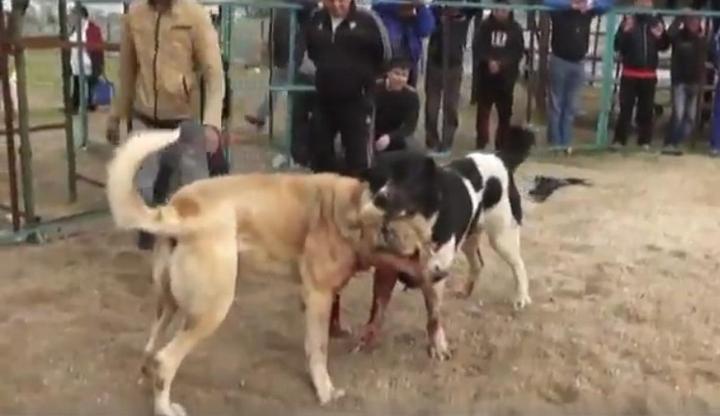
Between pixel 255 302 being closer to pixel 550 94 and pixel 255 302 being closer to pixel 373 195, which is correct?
pixel 373 195

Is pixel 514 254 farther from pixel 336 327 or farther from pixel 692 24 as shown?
pixel 692 24

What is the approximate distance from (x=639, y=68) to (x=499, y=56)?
1876 mm

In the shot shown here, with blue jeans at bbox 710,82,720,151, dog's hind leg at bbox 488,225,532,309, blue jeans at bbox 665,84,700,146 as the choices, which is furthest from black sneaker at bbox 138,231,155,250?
blue jeans at bbox 710,82,720,151

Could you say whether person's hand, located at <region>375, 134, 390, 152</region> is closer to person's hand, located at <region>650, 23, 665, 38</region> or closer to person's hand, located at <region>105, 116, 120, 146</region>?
person's hand, located at <region>105, 116, 120, 146</region>

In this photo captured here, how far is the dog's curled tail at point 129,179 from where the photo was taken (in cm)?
418

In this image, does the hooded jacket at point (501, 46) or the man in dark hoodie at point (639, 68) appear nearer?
the hooded jacket at point (501, 46)

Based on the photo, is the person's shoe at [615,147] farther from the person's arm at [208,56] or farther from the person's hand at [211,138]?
the person's hand at [211,138]

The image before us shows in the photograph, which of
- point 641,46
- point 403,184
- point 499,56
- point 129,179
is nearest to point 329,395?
point 403,184

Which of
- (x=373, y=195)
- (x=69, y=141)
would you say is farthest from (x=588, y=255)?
(x=69, y=141)

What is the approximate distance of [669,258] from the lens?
7188 mm

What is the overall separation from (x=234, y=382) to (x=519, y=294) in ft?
6.33

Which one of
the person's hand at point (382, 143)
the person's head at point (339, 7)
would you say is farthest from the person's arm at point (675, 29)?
the person's head at point (339, 7)

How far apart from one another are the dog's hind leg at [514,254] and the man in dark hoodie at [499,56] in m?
4.54

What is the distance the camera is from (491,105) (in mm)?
11102
